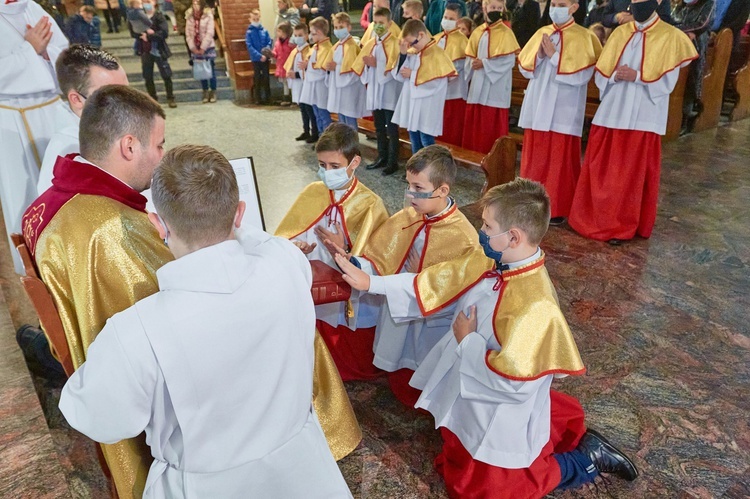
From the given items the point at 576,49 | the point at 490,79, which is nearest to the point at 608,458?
the point at 576,49

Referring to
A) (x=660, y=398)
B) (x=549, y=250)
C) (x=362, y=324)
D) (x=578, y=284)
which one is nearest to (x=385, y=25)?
(x=549, y=250)

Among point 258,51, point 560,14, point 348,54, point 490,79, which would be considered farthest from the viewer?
point 258,51

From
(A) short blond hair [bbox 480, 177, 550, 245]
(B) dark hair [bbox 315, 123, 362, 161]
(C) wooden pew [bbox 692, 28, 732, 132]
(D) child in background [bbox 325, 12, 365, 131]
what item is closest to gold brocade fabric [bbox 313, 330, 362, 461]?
(A) short blond hair [bbox 480, 177, 550, 245]

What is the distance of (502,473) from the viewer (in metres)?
2.04

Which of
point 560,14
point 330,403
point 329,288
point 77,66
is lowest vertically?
point 330,403

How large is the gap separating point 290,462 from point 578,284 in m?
2.78

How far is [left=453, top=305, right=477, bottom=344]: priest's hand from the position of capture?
79.9 inches

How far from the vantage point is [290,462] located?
1.53m

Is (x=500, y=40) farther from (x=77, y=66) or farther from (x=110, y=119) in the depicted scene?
(x=110, y=119)

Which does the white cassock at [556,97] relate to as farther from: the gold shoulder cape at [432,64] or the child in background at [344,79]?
the child in background at [344,79]

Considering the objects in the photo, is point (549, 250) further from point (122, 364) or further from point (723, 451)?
point (122, 364)

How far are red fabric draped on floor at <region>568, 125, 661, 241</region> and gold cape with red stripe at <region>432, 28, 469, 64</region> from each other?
7.40ft

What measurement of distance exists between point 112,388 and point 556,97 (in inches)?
159

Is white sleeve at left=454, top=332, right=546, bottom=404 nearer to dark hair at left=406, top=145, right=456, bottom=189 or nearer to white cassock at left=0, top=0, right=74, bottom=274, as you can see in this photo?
dark hair at left=406, top=145, right=456, bottom=189
